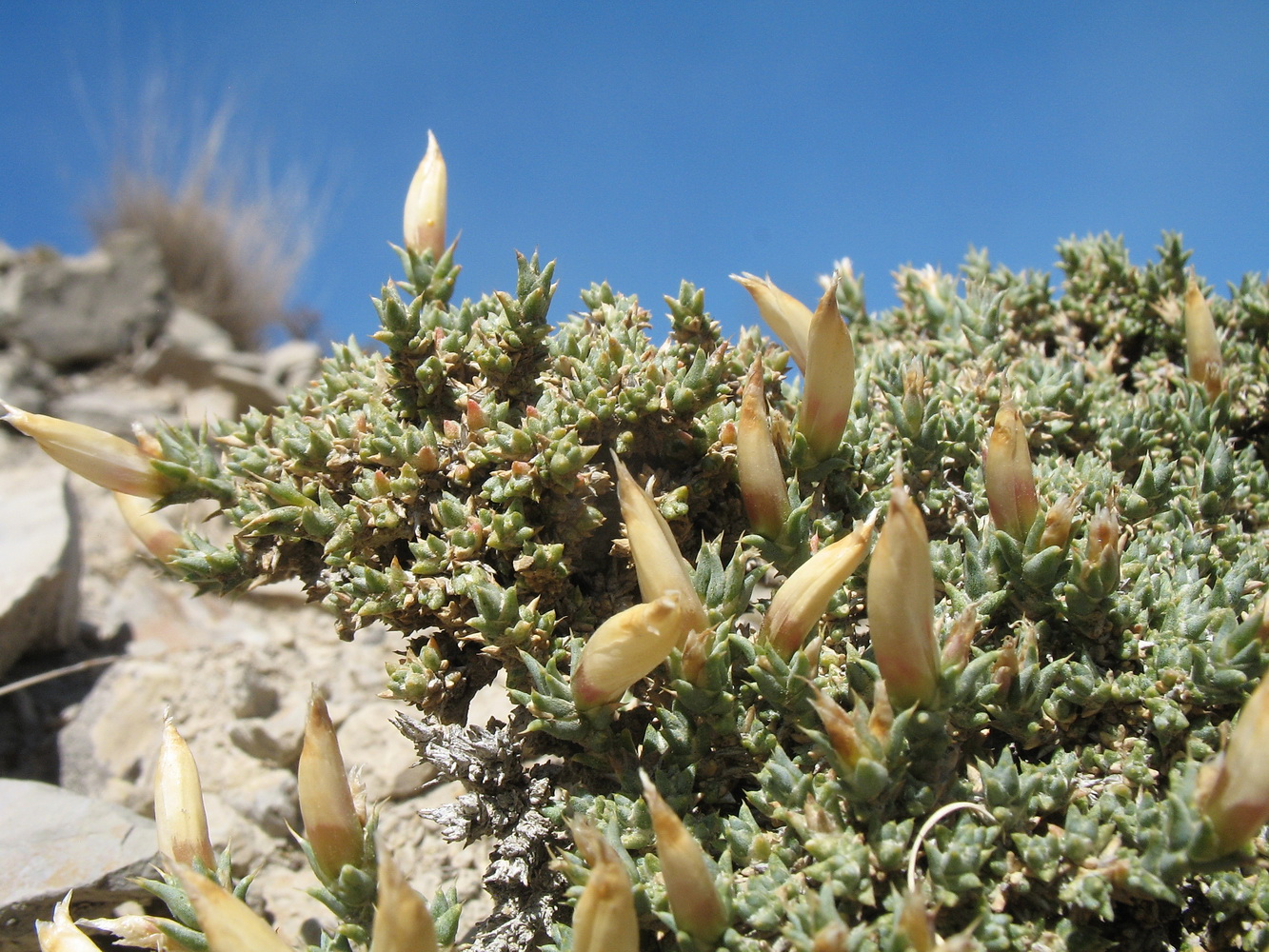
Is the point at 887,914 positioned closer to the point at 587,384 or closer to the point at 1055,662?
the point at 1055,662

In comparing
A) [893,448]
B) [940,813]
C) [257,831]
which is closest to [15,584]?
[257,831]

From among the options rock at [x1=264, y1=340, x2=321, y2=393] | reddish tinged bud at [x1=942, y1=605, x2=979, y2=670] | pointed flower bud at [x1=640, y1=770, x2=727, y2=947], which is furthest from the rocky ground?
rock at [x1=264, y1=340, x2=321, y2=393]

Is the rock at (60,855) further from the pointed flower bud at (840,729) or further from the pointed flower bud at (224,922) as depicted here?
the pointed flower bud at (840,729)

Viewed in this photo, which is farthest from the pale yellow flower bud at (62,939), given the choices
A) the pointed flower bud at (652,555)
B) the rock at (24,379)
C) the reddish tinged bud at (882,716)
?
the rock at (24,379)

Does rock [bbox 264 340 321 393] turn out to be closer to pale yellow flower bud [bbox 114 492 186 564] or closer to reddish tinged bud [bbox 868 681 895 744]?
pale yellow flower bud [bbox 114 492 186 564]

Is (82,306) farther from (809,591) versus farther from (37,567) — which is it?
(809,591)

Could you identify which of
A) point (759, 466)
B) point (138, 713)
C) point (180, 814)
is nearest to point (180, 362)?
point (138, 713)
